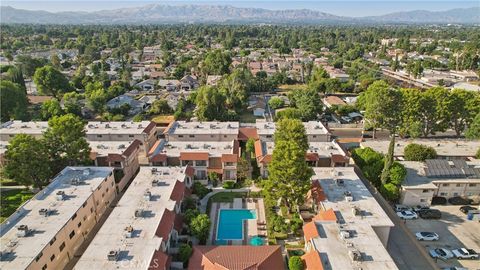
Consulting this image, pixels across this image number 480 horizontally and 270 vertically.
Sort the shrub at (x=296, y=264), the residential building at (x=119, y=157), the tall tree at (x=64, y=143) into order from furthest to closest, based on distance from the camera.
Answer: the residential building at (x=119, y=157)
the tall tree at (x=64, y=143)
the shrub at (x=296, y=264)

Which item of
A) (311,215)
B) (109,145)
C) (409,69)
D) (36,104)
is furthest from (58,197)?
(409,69)

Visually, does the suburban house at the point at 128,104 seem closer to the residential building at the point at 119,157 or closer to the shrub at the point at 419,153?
the residential building at the point at 119,157

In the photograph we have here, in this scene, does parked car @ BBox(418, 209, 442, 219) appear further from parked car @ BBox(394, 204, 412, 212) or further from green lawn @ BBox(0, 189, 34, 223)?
green lawn @ BBox(0, 189, 34, 223)

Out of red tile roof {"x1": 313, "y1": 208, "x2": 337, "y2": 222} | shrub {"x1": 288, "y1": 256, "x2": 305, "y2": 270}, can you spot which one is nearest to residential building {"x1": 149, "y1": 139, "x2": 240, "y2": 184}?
red tile roof {"x1": 313, "y1": 208, "x2": 337, "y2": 222}

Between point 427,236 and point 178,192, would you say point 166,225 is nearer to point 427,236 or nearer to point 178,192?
point 178,192

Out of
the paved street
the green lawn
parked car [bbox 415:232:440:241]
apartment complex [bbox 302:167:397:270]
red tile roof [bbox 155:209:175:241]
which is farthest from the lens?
the green lawn

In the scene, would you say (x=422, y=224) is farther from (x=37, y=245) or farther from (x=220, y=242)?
(x=37, y=245)

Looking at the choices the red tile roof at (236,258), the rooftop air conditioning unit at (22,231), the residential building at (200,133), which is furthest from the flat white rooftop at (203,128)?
the rooftop air conditioning unit at (22,231)
